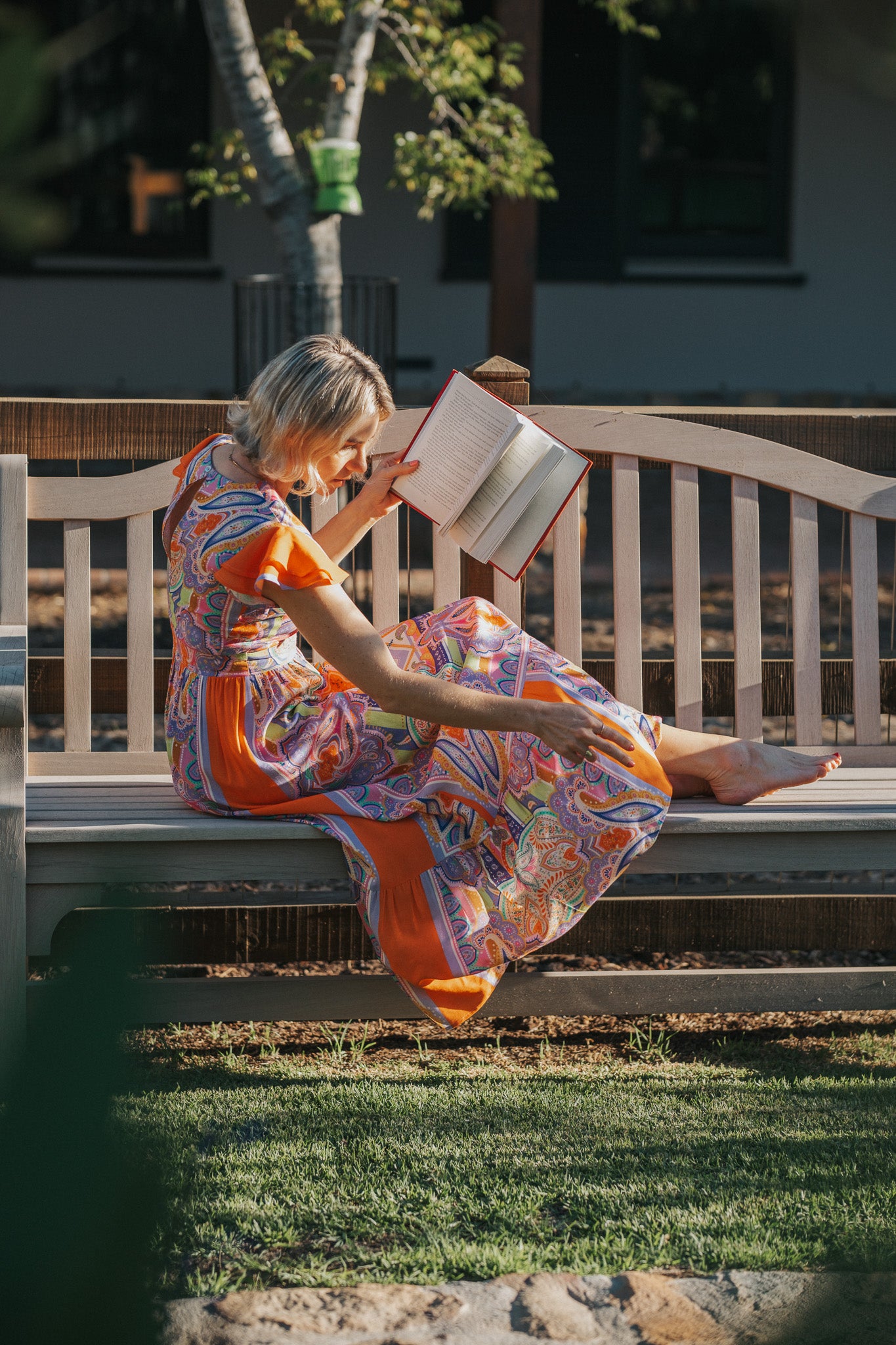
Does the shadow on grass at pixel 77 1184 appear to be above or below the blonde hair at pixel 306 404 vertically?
below

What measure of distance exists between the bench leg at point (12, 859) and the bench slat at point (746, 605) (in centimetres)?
131

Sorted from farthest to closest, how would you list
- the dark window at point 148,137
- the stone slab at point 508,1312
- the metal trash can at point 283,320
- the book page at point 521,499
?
the dark window at point 148,137, the metal trash can at point 283,320, the book page at point 521,499, the stone slab at point 508,1312

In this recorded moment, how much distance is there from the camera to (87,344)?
962 centimetres

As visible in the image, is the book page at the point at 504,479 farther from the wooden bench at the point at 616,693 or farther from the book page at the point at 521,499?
the wooden bench at the point at 616,693

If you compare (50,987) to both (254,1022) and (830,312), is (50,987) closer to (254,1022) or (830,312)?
(254,1022)

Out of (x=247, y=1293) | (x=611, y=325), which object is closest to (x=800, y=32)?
(x=247, y=1293)

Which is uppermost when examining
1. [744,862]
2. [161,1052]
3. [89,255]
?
[89,255]

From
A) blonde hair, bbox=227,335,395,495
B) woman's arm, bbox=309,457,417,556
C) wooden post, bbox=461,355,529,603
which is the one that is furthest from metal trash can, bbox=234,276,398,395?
blonde hair, bbox=227,335,395,495

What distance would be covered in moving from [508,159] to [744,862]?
14.9 feet

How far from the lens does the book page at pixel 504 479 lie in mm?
2225

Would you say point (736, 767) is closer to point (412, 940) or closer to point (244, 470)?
point (412, 940)

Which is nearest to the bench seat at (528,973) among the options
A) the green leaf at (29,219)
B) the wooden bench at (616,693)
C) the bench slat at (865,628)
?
the wooden bench at (616,693)

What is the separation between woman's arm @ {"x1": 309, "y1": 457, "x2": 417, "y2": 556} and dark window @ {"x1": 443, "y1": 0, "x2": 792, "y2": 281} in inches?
283

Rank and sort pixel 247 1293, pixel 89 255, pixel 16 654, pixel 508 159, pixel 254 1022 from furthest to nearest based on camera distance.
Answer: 1. pixel 89 255
2. pixel 508 159
3. pixel 254 1022
4. pixel 16 654
5. pixel 247 1293
